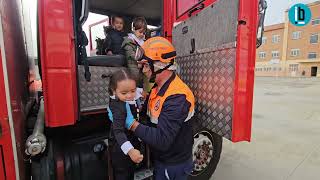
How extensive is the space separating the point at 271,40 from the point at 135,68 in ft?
174

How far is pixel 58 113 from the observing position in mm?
1729

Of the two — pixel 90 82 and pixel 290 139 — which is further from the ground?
pixel 90 82

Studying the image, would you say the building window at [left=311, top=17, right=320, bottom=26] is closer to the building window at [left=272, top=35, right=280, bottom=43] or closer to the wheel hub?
the building window at [left=272, top=35, right=280, bottom=43]

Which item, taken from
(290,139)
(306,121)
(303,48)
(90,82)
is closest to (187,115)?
(90,82)

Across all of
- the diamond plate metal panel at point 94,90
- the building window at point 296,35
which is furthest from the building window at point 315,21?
the diamond plate metal panel at point 94,90

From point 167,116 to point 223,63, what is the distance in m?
0.79

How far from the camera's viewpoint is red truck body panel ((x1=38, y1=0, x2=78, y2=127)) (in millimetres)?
1614

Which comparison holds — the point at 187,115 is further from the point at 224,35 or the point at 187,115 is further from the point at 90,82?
the point at 90,82

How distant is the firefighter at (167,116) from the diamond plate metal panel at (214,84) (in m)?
0.39

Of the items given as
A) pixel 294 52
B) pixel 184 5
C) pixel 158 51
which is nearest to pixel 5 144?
pixel 158 51

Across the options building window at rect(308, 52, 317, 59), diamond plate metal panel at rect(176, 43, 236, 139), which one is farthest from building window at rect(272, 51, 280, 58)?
diamond plate metal panel at rect(176, 43, 236, 139)

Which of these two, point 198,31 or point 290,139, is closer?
point 198,31

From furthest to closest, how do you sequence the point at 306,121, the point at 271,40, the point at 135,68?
A: the point at 271,40
the point at 306,121
the point at 135,68

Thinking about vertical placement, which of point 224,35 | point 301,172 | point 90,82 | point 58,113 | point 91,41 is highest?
point 91,41
